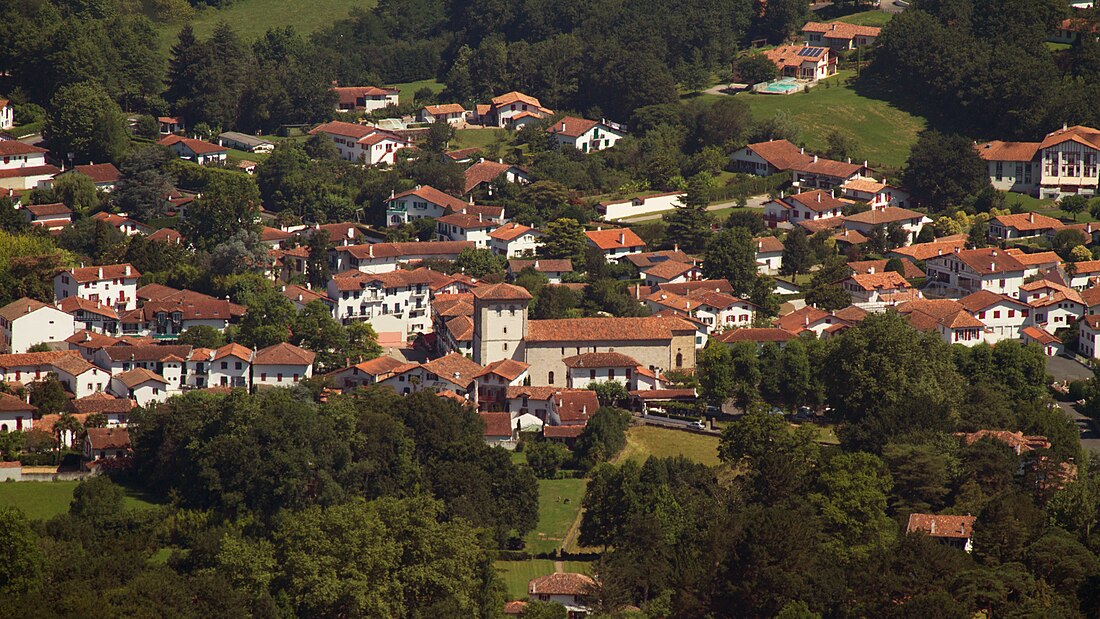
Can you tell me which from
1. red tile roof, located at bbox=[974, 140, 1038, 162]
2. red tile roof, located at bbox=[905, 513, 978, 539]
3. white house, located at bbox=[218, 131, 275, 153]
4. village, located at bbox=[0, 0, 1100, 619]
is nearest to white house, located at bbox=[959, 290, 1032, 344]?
village, located at bbox=[0, 0, 1100, 619]

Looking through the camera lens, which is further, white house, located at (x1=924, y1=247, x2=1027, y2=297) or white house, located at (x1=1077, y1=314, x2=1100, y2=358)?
white house, located at (x1=924, y1=247, x2=1027, y2=297)

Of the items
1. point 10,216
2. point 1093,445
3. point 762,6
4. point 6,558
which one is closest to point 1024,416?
point 1093,445

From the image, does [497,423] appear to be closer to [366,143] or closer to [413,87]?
[366,143]

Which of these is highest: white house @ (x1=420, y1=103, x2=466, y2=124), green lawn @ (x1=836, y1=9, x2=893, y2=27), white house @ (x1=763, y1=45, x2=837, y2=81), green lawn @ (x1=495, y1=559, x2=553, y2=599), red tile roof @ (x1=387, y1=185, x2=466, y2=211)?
green lawn @ (x1=836, y1=9, x2=893, y2=27)

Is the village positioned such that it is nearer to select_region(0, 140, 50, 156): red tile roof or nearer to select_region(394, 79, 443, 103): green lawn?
select_region(0, 140, 50, 156): red tile roof

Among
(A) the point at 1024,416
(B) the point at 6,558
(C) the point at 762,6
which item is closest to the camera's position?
(B) the point at 6,558

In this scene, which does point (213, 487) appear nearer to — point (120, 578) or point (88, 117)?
point (120, 578)

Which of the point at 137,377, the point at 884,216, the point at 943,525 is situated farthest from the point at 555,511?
the point at 884,216
